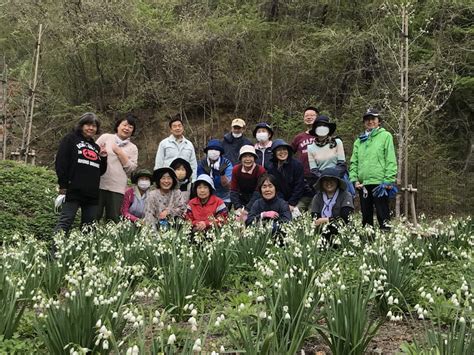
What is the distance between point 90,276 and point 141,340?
1.03m

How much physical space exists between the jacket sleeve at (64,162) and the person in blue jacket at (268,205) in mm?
2328

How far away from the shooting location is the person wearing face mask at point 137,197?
21.6 feet

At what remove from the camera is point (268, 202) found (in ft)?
19.4

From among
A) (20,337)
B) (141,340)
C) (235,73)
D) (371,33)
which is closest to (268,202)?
(20,337)

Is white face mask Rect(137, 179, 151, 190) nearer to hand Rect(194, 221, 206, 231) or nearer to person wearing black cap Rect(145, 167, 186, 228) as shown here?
person wearing black cap Rect(145, 167, 186, 228)

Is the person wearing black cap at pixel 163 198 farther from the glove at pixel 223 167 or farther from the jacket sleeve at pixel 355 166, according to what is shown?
the jacket sleeve at pixel 355 166

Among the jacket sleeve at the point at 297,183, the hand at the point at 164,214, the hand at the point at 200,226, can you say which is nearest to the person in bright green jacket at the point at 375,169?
the jacket sleeve at the point at 297,183

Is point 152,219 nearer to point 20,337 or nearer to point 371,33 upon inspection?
point 20,337

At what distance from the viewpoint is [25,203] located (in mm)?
7676

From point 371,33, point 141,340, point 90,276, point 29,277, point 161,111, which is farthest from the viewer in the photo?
point 161,111

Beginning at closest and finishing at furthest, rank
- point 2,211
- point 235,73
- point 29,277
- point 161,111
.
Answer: point 29,277, point 2,211, point 235,73, point 161,111

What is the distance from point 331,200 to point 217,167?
1681mm

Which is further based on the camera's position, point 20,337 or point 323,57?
point 323,57

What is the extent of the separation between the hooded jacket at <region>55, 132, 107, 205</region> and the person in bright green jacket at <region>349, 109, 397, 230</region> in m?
3.61
